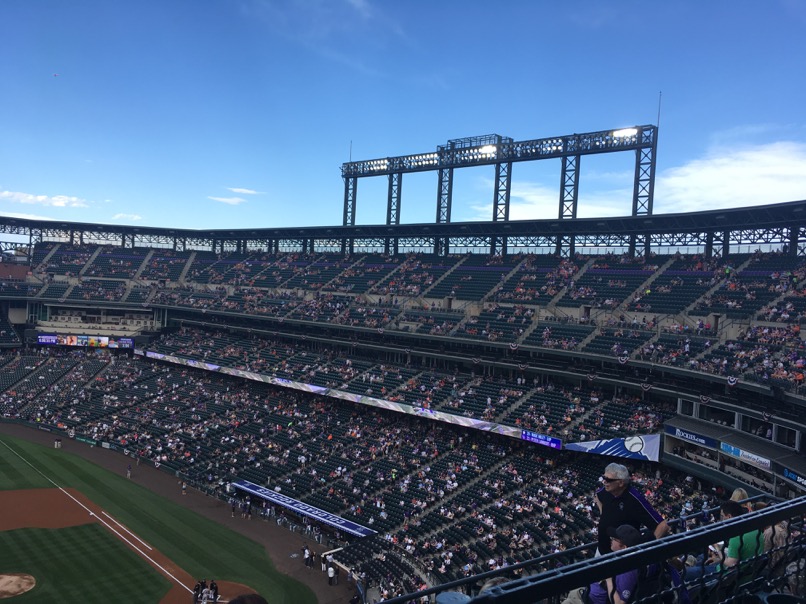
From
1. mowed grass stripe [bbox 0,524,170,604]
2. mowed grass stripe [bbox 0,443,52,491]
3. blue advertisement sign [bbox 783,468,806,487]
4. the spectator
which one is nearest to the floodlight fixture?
blue advertisement sign [bbox 783,468,806,487]

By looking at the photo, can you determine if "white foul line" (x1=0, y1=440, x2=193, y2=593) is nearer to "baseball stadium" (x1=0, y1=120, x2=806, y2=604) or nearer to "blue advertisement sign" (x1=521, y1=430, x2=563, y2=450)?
"baseball stadium" (x1=0, y1=120, x2=806, y2=604)

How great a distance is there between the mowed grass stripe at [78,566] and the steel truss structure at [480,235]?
40701 millimetres

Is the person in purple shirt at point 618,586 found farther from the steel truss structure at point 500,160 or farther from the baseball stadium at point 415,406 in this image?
the steel truss structure at point 500,160

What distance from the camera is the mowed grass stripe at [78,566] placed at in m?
27.8

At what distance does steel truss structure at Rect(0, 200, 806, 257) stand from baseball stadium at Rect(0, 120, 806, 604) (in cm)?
28

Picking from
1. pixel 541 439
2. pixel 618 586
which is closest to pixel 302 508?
pixel 541 439

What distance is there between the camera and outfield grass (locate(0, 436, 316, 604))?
30.4 metres

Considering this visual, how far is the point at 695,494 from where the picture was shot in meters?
30.4

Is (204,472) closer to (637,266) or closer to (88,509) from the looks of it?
(88,509)

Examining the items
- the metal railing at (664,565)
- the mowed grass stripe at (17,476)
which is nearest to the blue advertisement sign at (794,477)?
the metal railing at (664,565)

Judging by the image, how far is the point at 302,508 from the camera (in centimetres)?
3722

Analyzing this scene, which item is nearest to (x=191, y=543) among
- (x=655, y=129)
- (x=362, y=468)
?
(x=362, y=468)

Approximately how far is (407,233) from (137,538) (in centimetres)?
4181

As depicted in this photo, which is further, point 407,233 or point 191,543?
point 407,233
